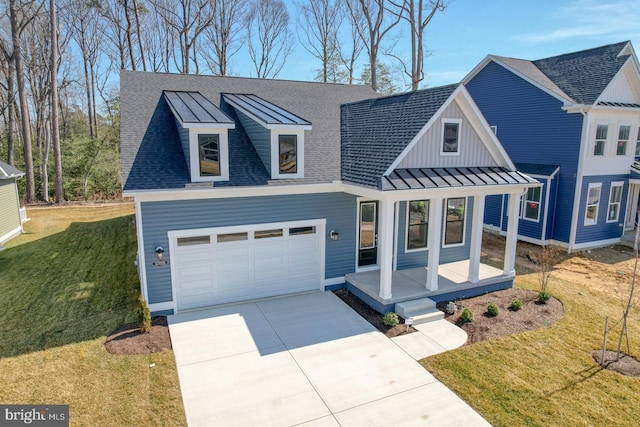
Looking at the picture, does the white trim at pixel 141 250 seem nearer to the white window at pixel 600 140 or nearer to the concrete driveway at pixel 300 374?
the concrete driveway at pixel 300 374

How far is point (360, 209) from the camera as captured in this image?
446 inches

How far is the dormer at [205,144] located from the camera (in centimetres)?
912

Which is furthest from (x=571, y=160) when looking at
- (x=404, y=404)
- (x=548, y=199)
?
(x=404, y=404)

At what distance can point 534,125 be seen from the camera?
16.8 m

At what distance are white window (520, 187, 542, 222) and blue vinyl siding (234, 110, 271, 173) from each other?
12101 mm

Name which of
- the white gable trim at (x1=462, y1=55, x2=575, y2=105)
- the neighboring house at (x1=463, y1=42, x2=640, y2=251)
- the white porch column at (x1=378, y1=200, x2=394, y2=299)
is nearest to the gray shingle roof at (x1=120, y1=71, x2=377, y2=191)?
the white porch column at (x1=378, y1=200, x2=394, y2=299)

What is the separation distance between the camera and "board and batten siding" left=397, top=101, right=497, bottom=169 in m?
9.80

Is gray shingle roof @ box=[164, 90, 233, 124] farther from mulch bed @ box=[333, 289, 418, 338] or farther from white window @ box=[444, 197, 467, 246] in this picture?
white window @ box=[444, 197, 467, 246]

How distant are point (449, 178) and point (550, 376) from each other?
4.80 meters

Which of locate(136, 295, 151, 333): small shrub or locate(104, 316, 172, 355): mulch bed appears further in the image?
locate(136, 295, 151, 333): small shrub

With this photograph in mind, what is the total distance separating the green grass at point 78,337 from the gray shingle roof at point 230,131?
3453mm

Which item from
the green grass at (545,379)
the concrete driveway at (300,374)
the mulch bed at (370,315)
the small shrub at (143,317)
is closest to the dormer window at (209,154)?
the small shrub at (143,317)

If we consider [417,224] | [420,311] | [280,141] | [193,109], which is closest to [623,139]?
[417,224]

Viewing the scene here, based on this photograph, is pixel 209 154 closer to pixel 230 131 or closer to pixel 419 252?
pixel 230 131
